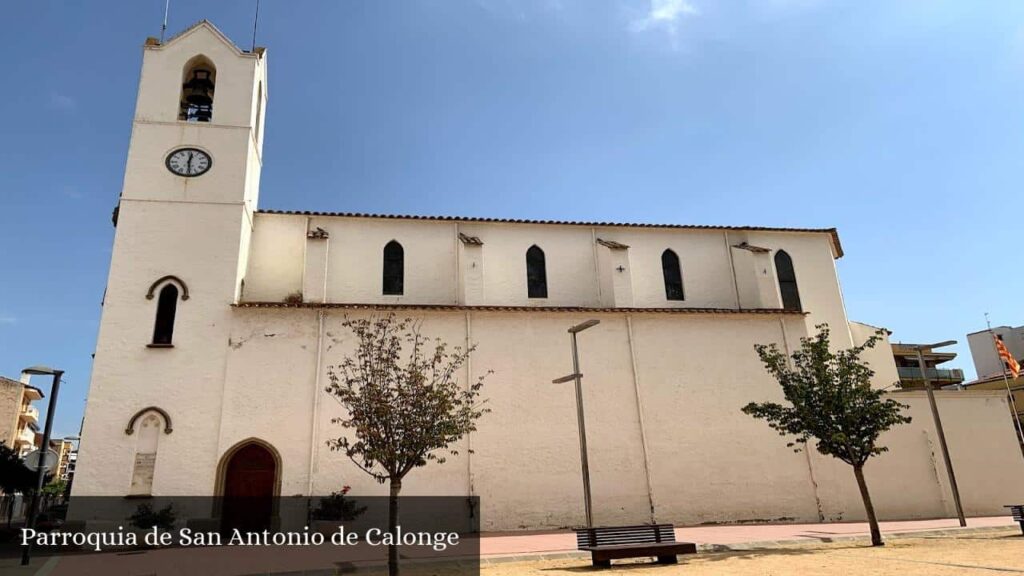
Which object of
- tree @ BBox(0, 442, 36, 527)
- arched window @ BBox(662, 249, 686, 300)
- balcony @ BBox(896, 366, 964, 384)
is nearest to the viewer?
arched window @ BBox(662, 249, 686, 300)

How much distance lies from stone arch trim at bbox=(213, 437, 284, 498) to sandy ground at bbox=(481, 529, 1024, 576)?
9.01 metres

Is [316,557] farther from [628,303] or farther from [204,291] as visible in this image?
[628,303]

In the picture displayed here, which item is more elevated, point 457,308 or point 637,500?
point 457,308

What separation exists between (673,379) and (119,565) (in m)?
16.4

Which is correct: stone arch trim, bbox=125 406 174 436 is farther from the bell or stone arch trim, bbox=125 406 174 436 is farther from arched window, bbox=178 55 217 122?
the bell

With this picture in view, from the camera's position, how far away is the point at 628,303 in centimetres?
2322

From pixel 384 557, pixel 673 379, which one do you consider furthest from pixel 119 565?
pixel 673 379

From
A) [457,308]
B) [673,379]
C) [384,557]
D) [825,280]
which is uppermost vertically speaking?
[825,280]

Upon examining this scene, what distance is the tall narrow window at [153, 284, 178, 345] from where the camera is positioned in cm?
1916

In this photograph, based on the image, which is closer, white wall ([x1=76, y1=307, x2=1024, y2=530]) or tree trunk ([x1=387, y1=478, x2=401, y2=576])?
tree trunk ([x1=387, y1=478, x2=401, y2=576])

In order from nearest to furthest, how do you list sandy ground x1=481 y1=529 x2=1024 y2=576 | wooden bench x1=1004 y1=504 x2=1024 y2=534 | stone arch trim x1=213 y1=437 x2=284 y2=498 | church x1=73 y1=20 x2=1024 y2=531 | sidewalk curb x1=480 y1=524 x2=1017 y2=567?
sandy ground x1=481 y1=529 x2=1024 y2=576
sidewalk curb x1=480 y1=524 x2=1017 y2=567
wooden bench x1=1004 y1=504 x2=1024 y2=534
stone arch trim x1=213 y1=437 x2=284 y2=498
church x1=73 y1=20 x2=1024 y2=531

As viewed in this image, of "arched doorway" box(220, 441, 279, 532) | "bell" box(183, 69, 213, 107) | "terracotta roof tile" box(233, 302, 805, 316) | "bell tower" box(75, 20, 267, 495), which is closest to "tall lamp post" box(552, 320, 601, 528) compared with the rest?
"terracotta roof tile" box(233, 302, 805, 316)

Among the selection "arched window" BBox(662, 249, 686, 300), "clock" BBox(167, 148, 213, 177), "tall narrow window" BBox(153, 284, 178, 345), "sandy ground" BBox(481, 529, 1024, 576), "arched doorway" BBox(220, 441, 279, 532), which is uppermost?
"clock" BBox(167, 148, 213, 177)

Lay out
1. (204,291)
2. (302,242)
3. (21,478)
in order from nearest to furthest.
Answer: (204,291) < (302,242) < (21,478)
